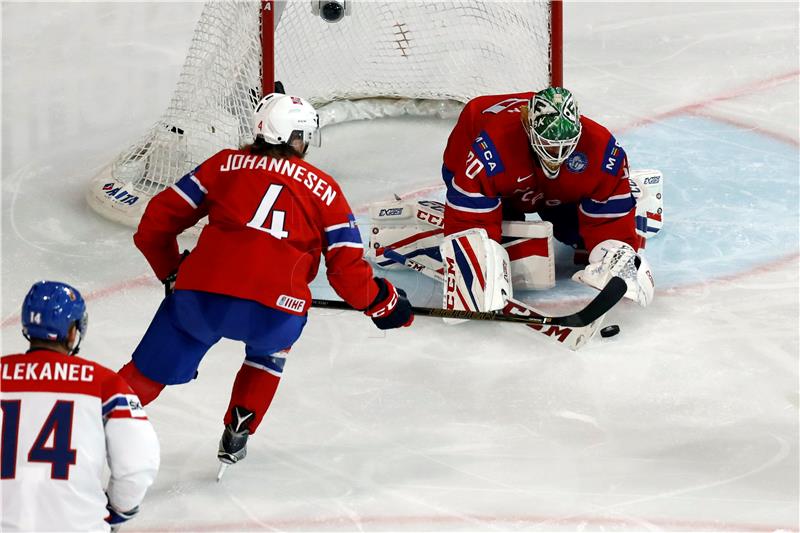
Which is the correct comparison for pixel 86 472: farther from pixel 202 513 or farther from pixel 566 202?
pixel 566 202

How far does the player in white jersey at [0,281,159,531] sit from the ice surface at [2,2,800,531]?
28.4 inches

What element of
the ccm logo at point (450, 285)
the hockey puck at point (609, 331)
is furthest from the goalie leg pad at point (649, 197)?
the ccm logo at point (450, 285)

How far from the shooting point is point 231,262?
3193mm

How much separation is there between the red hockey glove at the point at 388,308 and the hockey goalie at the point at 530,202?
58 centimetres

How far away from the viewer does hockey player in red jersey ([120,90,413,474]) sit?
3207mm

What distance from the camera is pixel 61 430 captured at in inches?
99.4

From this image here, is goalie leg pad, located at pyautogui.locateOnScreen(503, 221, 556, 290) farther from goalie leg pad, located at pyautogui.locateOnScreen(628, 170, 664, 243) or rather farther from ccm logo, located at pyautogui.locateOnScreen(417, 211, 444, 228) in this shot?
goalie leg pad, located at pyautogui.locateOnScreen(628, 170, 664, 243)

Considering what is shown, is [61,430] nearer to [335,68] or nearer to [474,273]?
[474,273]

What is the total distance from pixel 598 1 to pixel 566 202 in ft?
7.92

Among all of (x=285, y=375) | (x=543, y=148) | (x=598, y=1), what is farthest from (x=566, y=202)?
(x=598, y=1)

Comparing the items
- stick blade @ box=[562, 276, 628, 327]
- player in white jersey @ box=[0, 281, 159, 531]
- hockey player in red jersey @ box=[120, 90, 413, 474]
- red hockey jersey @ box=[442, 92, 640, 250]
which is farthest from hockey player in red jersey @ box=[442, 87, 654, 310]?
player in white jersey @ box=[0, 281, 159, 531]

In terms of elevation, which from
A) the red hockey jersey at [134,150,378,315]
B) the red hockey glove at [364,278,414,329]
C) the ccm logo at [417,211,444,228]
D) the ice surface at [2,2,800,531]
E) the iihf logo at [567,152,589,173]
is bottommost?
the ice surface at [2,2,800,531]

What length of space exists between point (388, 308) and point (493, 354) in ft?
2.27

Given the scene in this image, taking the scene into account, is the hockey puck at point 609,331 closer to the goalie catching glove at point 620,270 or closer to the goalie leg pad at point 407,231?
the goalie catching glove at point 620,270
